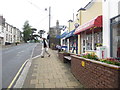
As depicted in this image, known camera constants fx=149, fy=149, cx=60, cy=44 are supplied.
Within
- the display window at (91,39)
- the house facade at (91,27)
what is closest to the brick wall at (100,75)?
the house facade at (91,27)

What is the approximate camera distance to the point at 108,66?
11.2 ft

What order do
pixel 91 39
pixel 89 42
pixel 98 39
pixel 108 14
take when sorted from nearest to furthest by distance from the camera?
1. pixel 108 14
2. pixel 98 39
3. pixel 91 39
4. pixel 89 42

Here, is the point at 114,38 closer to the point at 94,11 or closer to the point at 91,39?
the point at 94,11

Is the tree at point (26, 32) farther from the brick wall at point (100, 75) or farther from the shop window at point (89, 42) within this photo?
the brick wall at point (100, 75)

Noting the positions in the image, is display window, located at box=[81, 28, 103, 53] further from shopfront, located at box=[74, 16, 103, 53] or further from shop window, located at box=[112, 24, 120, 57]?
shop window, located at box=[112, 24, 120, 57]

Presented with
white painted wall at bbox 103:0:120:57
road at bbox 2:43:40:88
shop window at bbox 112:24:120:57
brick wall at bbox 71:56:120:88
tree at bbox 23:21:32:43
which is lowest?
road at bbox 2:43:40:88

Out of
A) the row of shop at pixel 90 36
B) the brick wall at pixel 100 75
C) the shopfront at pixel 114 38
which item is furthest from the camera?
the row of shop at pixel 90 36

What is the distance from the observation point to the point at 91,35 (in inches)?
443

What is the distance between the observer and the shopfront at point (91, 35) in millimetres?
8117

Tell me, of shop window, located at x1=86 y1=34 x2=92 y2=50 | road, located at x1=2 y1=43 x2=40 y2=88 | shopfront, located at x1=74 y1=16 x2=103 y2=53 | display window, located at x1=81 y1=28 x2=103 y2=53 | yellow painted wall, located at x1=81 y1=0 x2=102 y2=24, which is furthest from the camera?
shop window, located at x1=86 y1=34 x2=92 y2=50

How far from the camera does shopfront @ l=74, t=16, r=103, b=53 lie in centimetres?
812

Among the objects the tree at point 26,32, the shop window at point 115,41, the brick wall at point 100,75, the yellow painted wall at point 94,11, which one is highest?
the tree at point 26,32

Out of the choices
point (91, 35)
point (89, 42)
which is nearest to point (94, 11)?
point (91, 35)

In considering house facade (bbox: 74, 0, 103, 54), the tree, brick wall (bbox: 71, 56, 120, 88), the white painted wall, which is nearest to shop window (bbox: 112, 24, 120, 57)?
the white painted wall
